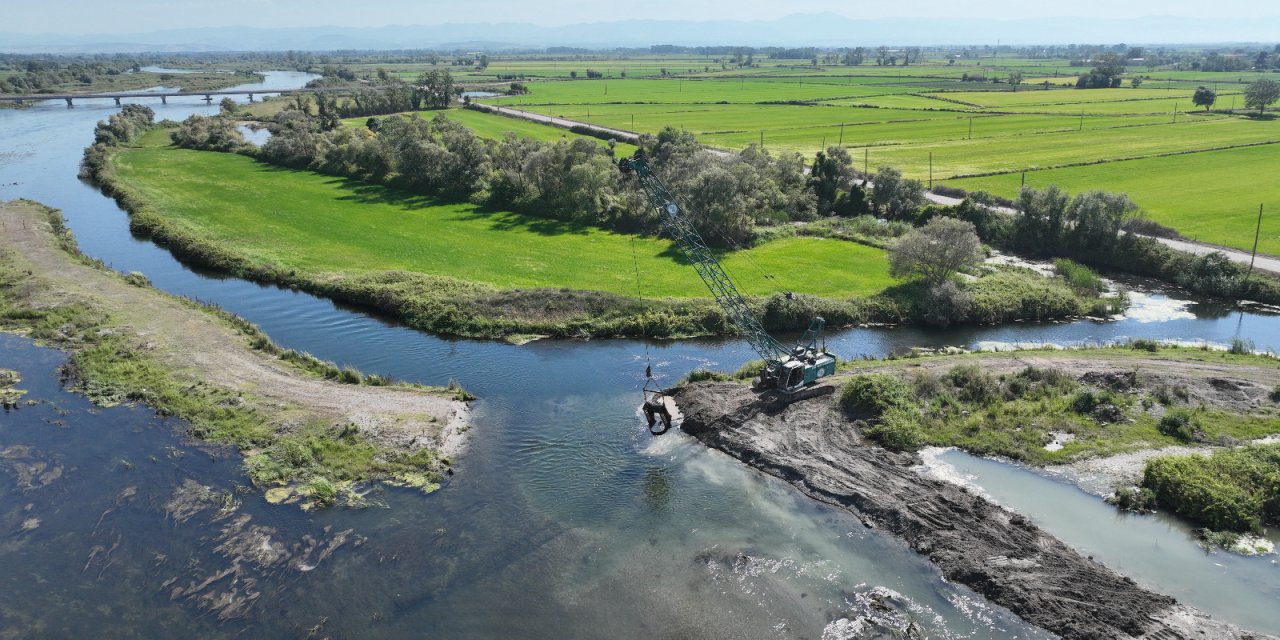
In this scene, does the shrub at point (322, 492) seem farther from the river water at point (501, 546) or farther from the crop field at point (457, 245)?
the crop field at point (457, 245)

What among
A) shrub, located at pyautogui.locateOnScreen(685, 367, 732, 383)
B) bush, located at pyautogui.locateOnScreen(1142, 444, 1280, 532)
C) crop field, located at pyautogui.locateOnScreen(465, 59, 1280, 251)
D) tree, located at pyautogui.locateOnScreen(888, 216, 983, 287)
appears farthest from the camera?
crop field, located at pyautogui.locateOnScreen(465, 59, 1280, 251)

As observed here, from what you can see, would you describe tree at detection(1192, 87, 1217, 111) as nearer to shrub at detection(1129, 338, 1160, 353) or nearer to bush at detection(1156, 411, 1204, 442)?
shrub at detection(1129, 338, 1160, 353)

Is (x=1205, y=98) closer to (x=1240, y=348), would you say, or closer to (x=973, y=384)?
(x=1240, y=348)

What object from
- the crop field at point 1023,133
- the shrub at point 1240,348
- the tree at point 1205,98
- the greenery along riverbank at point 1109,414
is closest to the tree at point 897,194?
the crop field at point 1023,133

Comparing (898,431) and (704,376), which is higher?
(704,376)

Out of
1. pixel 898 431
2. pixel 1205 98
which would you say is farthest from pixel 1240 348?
pixel 1205 98

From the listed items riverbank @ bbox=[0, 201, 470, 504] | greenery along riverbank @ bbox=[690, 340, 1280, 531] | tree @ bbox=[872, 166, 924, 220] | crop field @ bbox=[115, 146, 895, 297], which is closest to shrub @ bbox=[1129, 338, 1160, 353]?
greenery along riverbank @ bbox=[690, 340, 1280, 531]

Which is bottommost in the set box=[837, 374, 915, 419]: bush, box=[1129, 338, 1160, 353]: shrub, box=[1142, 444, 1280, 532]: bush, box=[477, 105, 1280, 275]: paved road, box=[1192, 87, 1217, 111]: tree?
box=[1142, 444, 1280, 532]: bush
